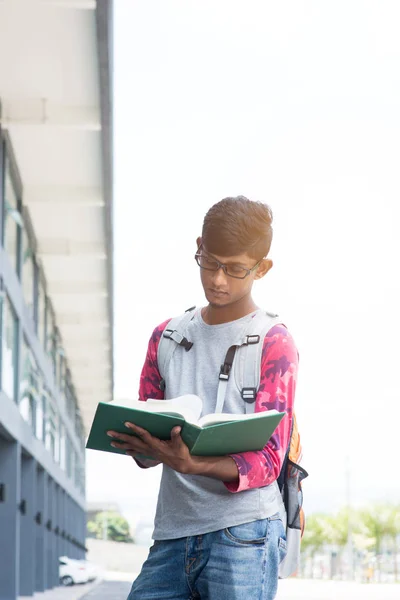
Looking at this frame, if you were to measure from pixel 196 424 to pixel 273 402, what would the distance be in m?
0.28

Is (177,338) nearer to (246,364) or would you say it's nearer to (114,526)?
(246,364)

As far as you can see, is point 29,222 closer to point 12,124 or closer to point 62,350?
point 12,124

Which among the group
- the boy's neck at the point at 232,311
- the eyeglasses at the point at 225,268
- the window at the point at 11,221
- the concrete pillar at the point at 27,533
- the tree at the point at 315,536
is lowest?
the tree at the point at 315,536

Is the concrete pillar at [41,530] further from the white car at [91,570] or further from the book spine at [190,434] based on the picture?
the book spine at [190,434]

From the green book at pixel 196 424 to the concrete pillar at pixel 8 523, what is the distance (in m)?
13.2

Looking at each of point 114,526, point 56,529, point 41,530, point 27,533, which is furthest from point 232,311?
point 114,526

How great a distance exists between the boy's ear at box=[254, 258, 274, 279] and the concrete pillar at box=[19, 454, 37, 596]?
1623 centimetres

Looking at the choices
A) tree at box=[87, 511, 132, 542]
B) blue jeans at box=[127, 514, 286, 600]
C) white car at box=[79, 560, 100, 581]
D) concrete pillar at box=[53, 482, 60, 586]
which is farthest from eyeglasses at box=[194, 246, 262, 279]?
A: tree at box=[87, 511, 132, 542]

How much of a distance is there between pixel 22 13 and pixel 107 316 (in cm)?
1460

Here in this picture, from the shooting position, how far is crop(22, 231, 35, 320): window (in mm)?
17469

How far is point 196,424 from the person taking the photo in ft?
7.04

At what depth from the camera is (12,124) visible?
13133mm

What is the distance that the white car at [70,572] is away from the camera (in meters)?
28.3

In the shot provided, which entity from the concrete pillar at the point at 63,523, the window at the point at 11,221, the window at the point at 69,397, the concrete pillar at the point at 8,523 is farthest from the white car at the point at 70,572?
the window at the point at 11,221
